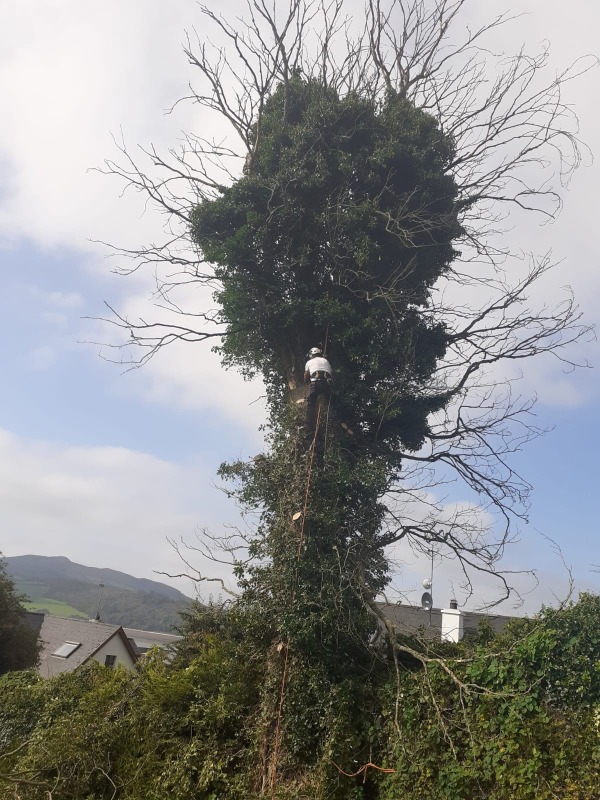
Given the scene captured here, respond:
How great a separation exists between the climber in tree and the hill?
13.8 ft

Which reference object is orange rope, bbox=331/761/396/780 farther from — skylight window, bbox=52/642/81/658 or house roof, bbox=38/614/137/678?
skylight window, bbox=52/642/81/658

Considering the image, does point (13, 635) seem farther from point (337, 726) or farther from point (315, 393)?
point (337, 726)

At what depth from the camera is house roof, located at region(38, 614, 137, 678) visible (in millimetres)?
22625

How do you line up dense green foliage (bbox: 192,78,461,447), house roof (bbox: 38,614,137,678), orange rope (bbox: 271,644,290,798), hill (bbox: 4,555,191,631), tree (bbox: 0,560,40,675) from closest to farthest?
orange rope (bbox: 271,644,290,798)
dense green foliage (bbox: 192,78,461,447)
tree (bbox: 0,560,40,675)
house roof (bbox: 38,614,137,678)
hill (bbox: 4,555,191,631)

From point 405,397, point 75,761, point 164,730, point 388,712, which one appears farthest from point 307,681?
point 405,397

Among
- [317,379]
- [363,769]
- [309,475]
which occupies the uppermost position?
[317,379]

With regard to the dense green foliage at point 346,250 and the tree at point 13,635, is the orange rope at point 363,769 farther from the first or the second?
the tree at point 13,635

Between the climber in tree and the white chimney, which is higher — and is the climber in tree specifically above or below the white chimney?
above

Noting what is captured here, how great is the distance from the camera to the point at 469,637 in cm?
846

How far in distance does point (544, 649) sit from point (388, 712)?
6.44 feet

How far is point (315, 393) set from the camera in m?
9.45

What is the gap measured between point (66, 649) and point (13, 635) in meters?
11.0

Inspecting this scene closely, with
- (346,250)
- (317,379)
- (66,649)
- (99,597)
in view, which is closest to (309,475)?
(317,379)

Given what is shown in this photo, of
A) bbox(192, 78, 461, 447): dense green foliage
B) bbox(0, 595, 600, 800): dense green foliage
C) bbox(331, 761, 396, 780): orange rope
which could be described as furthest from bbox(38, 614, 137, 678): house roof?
bbox(331, 761, 396, 780): orange rope
